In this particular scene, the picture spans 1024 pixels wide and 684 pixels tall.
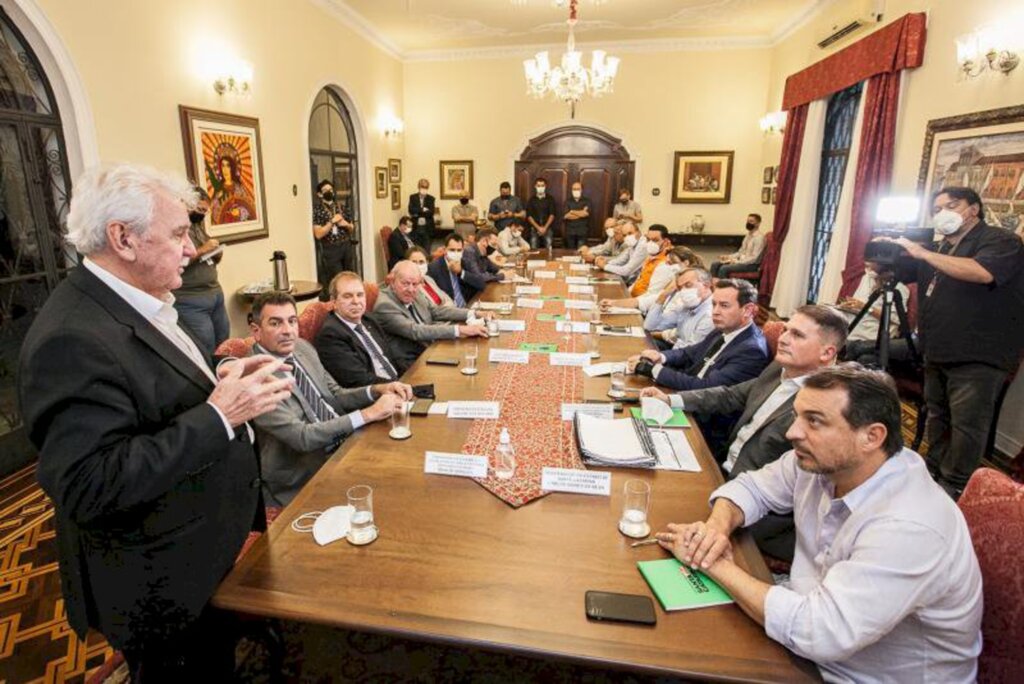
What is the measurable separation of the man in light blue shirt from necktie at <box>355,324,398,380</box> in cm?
194

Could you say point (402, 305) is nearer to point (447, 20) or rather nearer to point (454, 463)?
point (454, 463)

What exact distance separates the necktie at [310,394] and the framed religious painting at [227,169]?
2.95 metres

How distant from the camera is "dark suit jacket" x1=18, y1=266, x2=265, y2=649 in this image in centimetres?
106

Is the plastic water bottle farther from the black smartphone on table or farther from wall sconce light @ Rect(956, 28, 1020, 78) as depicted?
wall sconce light @ Rect(956, 28, 1020, 78)

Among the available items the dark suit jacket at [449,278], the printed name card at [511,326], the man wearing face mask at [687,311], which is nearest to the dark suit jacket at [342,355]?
the printed name card at [511,326]

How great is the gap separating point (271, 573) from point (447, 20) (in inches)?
300

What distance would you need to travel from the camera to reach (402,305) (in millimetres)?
3609

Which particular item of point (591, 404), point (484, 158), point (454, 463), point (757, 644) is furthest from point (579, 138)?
point (757, 644)

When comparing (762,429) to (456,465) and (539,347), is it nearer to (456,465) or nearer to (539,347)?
(456,465)

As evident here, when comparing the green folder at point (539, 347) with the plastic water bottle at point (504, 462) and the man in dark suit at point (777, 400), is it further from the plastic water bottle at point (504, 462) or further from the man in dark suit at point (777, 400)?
the plastic water bottle at point (504, 462)

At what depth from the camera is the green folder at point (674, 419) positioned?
6.94 feet

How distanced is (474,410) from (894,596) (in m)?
1.43

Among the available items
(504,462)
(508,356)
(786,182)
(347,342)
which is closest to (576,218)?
(786,182)

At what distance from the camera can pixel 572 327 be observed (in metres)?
3.54
